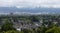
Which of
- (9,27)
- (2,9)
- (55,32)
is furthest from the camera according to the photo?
(2,9)

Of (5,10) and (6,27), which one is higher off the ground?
(6,27)

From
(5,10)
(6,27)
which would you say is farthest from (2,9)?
(6,27)

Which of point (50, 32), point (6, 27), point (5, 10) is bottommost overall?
point (5, 10)

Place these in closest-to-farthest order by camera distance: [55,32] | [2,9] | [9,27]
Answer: [55,32]
[9,27]
[2,9]

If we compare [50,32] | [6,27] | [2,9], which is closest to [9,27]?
[6,27]

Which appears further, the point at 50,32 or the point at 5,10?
the point at 5,10

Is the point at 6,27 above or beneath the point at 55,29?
beneath

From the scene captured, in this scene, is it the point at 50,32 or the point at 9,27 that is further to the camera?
the point at 9,27

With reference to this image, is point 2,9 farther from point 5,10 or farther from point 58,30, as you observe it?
point 58,30

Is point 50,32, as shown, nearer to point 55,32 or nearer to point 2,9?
point 55,32
